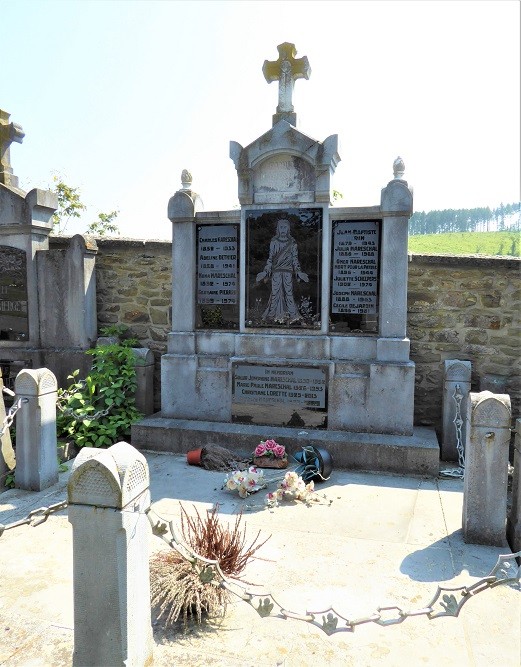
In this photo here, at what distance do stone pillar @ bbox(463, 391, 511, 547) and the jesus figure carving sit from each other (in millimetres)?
2717

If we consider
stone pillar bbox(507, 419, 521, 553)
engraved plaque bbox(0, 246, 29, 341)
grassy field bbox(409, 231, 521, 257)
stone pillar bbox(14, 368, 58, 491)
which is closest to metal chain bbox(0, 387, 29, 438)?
stone pillar bbox(14, 368, 58, 491)

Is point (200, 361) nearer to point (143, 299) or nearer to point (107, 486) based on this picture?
point (143, 299)

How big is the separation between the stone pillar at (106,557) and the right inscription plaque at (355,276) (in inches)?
159

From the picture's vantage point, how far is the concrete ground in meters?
2.63

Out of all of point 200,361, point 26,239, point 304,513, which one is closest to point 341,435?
point 304,513

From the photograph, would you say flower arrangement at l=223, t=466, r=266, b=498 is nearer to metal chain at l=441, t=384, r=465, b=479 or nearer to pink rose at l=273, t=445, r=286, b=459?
pink rose at l=273, t=445, r=286, b=459

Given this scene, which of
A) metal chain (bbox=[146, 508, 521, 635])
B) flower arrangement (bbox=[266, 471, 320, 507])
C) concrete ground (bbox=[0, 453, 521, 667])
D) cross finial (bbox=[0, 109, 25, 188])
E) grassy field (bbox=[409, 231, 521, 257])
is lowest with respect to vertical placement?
concrete ground (bbox=[0, 453, 521, 667])

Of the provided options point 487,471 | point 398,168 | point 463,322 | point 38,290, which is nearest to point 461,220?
point 463,322

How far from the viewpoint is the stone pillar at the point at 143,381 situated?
270 inches

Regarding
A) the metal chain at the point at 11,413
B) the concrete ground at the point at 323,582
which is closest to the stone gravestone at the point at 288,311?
the concrete ground at the point at 323,582

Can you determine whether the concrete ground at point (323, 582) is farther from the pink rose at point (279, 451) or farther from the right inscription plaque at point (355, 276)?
the right inscription plaque at point (355, 276)

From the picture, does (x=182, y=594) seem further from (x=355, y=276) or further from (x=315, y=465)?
(x=355, y=276)

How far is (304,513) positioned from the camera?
14.4 feet

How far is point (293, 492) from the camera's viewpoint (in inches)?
181
